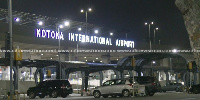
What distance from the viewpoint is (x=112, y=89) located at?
2827cm

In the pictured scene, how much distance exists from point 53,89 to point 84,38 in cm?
2226

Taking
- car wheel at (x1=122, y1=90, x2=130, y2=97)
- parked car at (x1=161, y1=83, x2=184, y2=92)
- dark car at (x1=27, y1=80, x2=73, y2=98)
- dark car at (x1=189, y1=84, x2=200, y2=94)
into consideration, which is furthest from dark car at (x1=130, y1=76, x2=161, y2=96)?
parked car at (x1=161, y1=83, x2=184, y2=92)

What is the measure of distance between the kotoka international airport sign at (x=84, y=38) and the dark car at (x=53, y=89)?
9.95 meters

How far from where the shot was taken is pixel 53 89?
1227 inches

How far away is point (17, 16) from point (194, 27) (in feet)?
156

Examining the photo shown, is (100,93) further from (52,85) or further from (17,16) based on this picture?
(17,16)

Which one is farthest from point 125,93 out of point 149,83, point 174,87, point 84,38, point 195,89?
point 84,38

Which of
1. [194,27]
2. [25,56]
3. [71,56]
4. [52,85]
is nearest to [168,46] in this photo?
[71,56]

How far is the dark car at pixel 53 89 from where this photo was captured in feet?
102

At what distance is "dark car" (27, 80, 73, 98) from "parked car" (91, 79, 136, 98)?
333cm

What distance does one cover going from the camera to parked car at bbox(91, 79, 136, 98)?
27766 mm

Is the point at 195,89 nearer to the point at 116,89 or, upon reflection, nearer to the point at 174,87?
the point at 174,87

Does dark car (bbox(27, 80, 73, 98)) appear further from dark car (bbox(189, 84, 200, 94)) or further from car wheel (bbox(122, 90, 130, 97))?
dark car (bbox(189, 84, 200, 94))

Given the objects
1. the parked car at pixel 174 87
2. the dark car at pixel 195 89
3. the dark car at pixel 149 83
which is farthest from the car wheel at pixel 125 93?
the parked car at pixel 174 87
